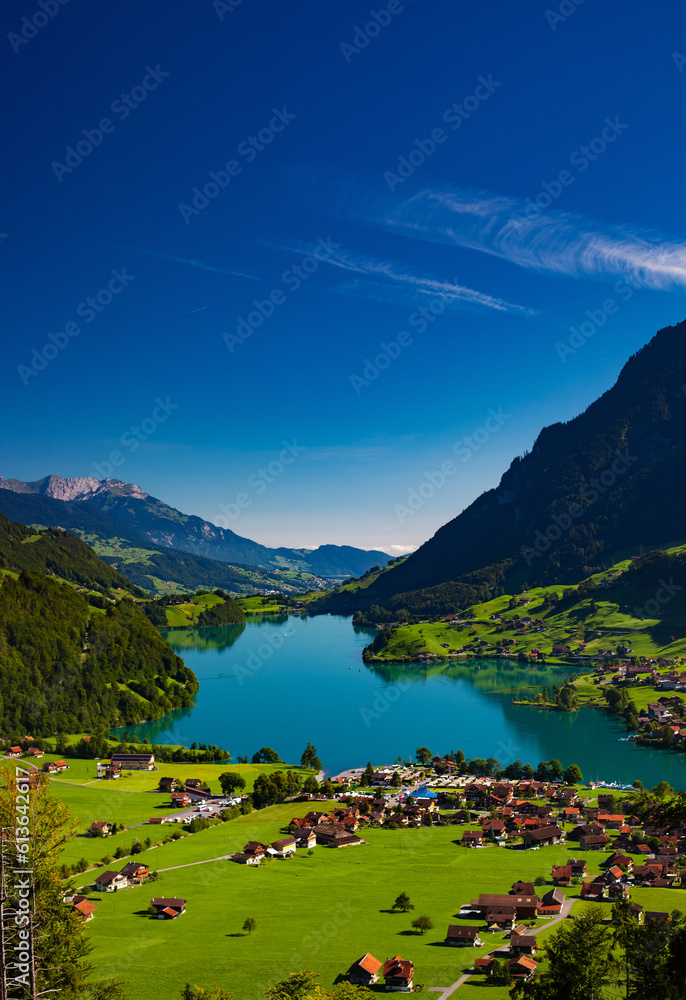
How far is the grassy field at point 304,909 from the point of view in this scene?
3297 cm

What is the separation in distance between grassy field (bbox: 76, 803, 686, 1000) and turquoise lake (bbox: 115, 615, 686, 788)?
3261 centimetres

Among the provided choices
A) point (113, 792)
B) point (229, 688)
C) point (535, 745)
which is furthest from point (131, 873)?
point (229, 688)

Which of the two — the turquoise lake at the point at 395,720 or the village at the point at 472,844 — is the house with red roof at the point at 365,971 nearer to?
the village at the point at 472,844

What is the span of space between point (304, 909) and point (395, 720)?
241ft

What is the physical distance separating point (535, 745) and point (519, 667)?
69471mm

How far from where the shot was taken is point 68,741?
98438 millimetres

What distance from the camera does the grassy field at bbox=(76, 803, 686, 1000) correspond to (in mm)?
32969

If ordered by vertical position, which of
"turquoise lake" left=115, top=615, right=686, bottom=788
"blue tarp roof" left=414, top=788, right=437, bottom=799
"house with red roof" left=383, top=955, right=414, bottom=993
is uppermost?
"house with red roof" left=383, top=955, right=414, bottom=993

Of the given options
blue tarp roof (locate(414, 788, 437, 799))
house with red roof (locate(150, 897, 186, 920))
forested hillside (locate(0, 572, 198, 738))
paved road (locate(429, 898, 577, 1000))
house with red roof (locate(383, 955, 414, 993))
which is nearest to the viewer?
paved road (locate(429, 898, 577, 1000))

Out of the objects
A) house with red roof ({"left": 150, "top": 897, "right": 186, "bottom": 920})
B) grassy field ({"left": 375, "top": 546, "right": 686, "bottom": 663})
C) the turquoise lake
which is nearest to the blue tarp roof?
the turquoise lake

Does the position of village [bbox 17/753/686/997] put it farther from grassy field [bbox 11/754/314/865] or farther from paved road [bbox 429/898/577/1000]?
grassy field [bbox 11/754/314/865]

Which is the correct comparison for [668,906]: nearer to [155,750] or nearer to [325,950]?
[325,950]

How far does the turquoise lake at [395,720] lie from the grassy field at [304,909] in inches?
1284

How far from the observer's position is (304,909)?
4194 cm
